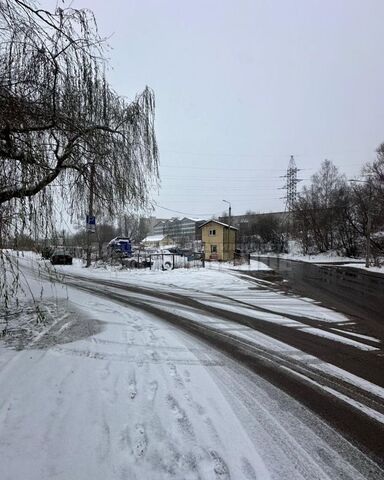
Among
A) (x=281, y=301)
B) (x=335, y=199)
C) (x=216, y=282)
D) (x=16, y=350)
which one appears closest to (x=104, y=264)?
(x=216, y=282)

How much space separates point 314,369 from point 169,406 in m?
2.62

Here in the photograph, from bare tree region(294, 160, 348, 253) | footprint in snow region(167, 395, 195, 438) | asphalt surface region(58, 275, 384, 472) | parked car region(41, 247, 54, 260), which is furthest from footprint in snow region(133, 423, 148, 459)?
bare tree region(294, 160, 348, 253)

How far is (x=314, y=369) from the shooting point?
6250mm

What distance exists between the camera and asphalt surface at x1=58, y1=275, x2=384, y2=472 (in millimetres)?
4273

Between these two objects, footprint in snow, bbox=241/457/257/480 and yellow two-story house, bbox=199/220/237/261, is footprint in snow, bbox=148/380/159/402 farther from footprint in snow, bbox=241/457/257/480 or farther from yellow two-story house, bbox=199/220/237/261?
yellow two-story house, bbox=199/220/237/261

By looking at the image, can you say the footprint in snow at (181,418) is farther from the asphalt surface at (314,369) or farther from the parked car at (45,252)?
the parked car at (45,252)

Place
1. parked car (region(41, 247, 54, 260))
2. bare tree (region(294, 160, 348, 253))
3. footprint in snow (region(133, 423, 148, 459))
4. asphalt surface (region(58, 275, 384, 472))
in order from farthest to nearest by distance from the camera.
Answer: bare tree (region(294, 160, 348, 253))
parked car (region(41, 247, 54, 260))
asphalt surface (region(58, 275, 384, 472))
footprint in snow (region(133, 423, 148, 459))

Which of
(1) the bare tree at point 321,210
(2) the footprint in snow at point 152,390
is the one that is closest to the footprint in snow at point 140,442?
(2) the footprint in snow at point 152,390

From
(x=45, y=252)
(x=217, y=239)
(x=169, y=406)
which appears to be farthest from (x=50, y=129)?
(x=217, y=239)

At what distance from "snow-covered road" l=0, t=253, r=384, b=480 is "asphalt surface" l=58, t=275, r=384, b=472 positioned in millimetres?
45

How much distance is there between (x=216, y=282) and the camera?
20531 mm

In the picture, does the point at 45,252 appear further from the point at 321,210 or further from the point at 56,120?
the point at 321,210

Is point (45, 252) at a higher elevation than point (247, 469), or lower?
higher

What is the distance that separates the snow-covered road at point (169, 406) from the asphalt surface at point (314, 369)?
45 mm
